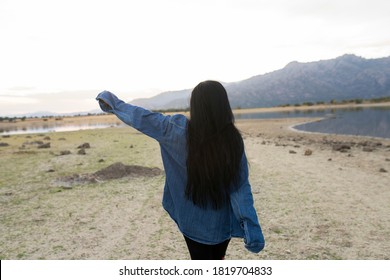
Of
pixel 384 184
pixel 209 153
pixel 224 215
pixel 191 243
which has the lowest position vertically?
pixel 384 184

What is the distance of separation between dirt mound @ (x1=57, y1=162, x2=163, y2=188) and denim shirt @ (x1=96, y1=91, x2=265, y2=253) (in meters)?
9.12

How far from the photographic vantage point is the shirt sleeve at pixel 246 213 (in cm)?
255

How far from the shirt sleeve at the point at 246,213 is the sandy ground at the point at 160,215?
3292 mm

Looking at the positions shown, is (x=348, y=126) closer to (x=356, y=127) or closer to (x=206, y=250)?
(x=356, y=127)

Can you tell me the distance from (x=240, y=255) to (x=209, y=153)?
3.77 meters

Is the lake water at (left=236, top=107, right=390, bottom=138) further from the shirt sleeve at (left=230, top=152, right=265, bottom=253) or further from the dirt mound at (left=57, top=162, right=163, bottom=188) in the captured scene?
the shirt sleeve at (left=230, top=152, right=265, bottom=253)

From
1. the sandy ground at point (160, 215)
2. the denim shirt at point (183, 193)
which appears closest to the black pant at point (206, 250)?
the denim shirt at point (183, 193)

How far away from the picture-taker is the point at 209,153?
2.51 meters

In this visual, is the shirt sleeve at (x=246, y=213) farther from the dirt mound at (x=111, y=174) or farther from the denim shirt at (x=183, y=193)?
the dirt mound at (x=111, y=174)

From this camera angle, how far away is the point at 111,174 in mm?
11914

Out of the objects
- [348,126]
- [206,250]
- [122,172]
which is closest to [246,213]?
[206,250]

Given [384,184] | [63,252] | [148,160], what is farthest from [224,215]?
[148,160]
